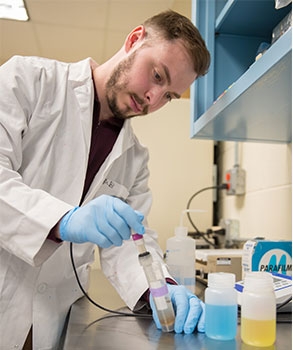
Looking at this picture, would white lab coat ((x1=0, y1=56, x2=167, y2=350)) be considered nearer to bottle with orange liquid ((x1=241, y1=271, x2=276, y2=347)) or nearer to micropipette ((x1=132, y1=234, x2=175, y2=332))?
micropipette ((x1=132, y1=234, x2=175, y2=332))

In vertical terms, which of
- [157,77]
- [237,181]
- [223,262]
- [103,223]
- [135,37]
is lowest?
[223,262]

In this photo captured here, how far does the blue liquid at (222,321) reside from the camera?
75 centimetres

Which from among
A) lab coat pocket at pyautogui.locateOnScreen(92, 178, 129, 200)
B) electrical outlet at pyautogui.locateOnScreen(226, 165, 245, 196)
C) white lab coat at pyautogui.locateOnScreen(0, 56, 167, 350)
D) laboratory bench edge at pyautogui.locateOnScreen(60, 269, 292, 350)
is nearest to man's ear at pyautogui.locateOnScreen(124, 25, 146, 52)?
white lab coat at pyautogui.locateOnScreen(0, 56, 167, 350)

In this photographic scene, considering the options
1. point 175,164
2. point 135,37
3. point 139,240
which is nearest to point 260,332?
point 139,240

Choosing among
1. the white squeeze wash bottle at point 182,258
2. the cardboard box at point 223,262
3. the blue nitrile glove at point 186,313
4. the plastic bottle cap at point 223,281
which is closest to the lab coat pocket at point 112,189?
the white squeeze wash bottle at point 182,258

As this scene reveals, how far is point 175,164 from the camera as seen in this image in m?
2.34

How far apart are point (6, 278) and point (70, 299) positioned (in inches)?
8.9

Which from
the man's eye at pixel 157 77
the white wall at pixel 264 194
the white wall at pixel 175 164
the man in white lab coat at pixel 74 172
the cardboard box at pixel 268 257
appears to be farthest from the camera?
the white wall at pixel 175 164

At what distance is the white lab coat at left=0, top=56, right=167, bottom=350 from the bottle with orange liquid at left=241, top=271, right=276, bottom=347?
1.19ft

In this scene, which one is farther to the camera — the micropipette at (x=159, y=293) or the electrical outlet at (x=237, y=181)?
the electrical outlet at (x=237, y=181)

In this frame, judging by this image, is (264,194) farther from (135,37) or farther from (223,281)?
(223,281)

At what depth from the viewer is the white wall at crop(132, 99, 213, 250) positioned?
2295 mm

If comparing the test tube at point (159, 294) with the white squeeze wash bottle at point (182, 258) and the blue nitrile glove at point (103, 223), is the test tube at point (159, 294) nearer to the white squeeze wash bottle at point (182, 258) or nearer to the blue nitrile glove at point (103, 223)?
the blue nitrile glove at point (103, 223)

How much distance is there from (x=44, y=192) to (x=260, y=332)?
0.54 m
